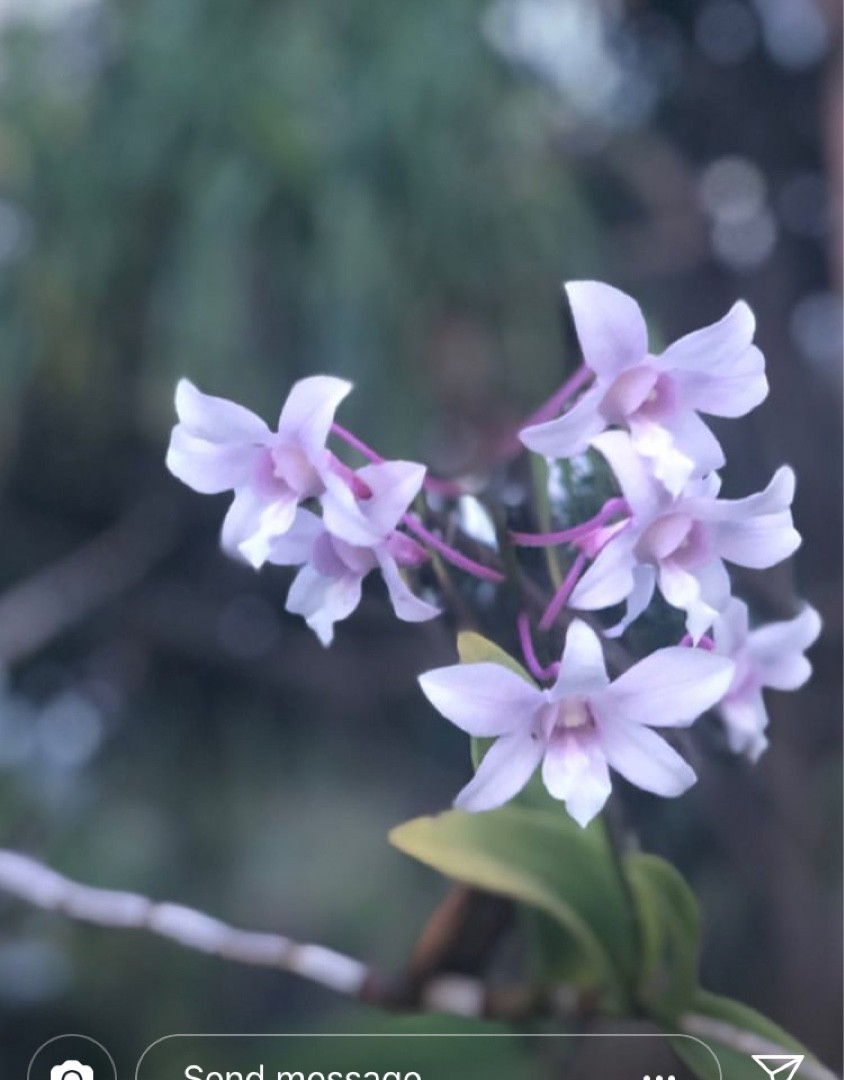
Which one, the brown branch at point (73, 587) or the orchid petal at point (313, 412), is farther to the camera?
the brown branch at point (73, 587)

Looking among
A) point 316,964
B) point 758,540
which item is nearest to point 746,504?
point 758,540

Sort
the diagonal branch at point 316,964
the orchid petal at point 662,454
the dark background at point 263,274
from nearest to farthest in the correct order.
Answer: the orchid petal at point 662,454 < the diagonal branch at point 316,964 < the dark background at point 263,274

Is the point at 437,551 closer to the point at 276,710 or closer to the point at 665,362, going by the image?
the point at 665,362

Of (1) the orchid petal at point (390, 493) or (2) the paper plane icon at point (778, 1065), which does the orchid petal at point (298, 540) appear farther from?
(2) the paper plane icon at point (778, 1065)

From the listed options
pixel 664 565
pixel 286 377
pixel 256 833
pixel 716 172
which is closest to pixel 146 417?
pixel 286 377

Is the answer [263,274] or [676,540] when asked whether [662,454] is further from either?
[263,274]

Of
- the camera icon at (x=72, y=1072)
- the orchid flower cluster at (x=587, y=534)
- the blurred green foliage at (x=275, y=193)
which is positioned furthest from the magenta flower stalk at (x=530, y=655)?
the blurred green foliage at (x=275, y=193)

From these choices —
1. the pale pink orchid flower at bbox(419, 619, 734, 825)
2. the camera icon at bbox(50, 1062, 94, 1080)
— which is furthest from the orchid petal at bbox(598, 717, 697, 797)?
the camera icon at bbox(50, 1062, 94, 1080)
